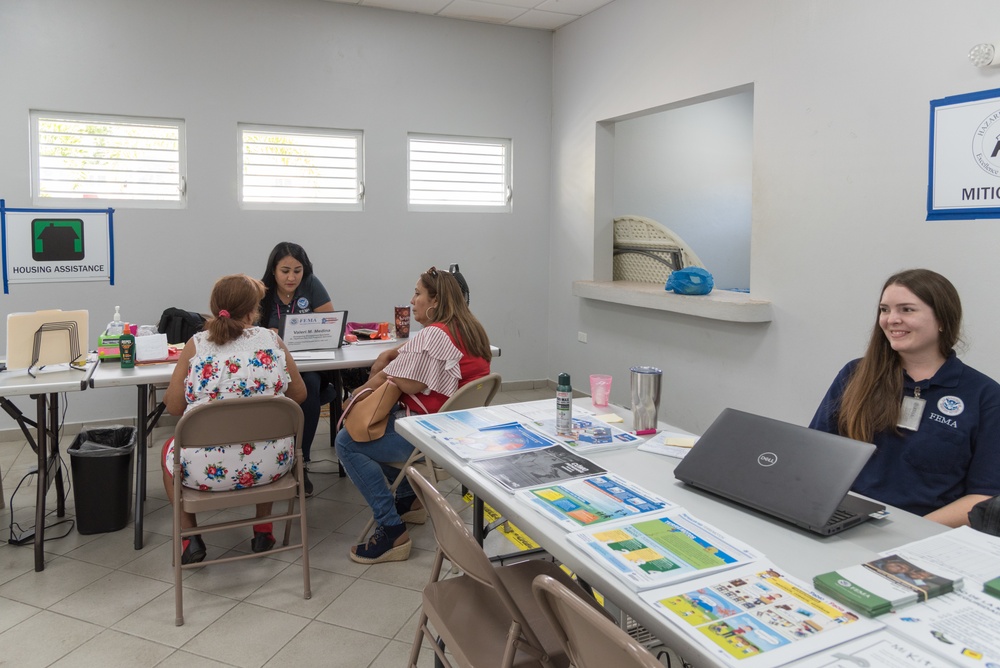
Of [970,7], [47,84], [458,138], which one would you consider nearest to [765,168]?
[970,7]

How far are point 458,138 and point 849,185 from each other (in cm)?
331

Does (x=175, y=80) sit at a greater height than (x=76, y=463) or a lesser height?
greater

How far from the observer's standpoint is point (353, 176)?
5.77 m

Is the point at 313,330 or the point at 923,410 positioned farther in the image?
the point at 313,330

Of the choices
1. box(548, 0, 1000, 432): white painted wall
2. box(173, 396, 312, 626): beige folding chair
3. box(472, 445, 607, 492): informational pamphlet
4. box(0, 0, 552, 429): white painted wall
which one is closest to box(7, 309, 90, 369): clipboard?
box(173, 396, 312, 626): beige folding chair

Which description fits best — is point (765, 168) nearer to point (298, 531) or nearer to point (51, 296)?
point (298, 531)

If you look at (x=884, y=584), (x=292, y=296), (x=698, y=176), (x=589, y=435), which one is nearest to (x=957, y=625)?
(x=884, y=584)

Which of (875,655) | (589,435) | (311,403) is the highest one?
(589,435)

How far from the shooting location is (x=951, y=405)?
6.40ft

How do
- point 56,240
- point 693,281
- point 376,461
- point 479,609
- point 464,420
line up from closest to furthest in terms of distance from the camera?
1. point 479,609
2. point 464,420
3. point 376,461
4. point 693,281
5. point 56,240

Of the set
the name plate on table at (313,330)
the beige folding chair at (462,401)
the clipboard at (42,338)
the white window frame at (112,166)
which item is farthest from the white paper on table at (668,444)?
the white window frame at (112,166)

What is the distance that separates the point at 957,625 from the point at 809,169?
3222mm

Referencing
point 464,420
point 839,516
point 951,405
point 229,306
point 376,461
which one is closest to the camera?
point 839,516

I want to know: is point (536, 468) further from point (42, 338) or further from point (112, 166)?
point (112, 166)
